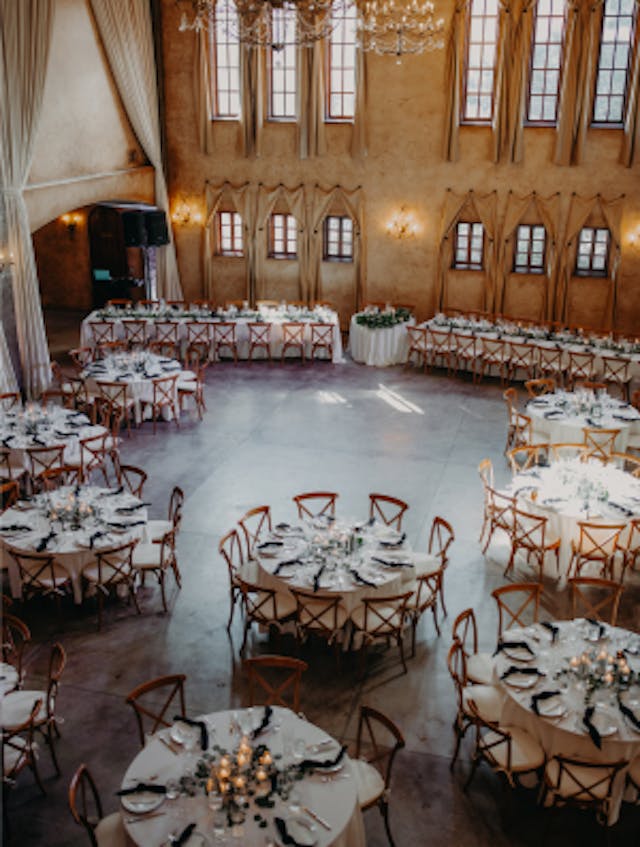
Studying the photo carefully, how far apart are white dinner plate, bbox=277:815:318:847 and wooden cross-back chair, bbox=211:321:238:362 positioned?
12.2 m

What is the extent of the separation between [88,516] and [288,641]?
2.43 metres

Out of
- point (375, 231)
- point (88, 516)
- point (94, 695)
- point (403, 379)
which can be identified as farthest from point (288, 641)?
point (375, 231)

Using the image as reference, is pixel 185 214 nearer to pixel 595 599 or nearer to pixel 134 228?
pixel 134 228

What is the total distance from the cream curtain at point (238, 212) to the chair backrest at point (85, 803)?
48.5ft

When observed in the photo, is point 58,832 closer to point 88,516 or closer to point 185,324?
point 88,516

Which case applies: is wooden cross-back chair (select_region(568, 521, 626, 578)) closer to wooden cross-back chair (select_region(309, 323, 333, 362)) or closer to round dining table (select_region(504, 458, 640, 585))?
round dining table (select_region(504, 458, 640, 585))

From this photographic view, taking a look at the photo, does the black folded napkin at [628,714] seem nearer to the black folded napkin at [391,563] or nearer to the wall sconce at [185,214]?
the black folded napkin at [391,563]

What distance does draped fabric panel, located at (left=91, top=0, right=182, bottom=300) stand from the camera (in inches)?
641

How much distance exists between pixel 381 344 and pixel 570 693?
1119cm

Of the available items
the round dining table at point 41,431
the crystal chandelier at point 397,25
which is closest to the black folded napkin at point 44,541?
the round dining table at point 41,431

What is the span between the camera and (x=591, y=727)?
5.59 m

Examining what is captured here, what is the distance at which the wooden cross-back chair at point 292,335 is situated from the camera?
53.6ft

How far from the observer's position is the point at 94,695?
23.1 feet

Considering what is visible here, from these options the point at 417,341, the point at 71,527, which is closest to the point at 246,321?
the point at 417,341
